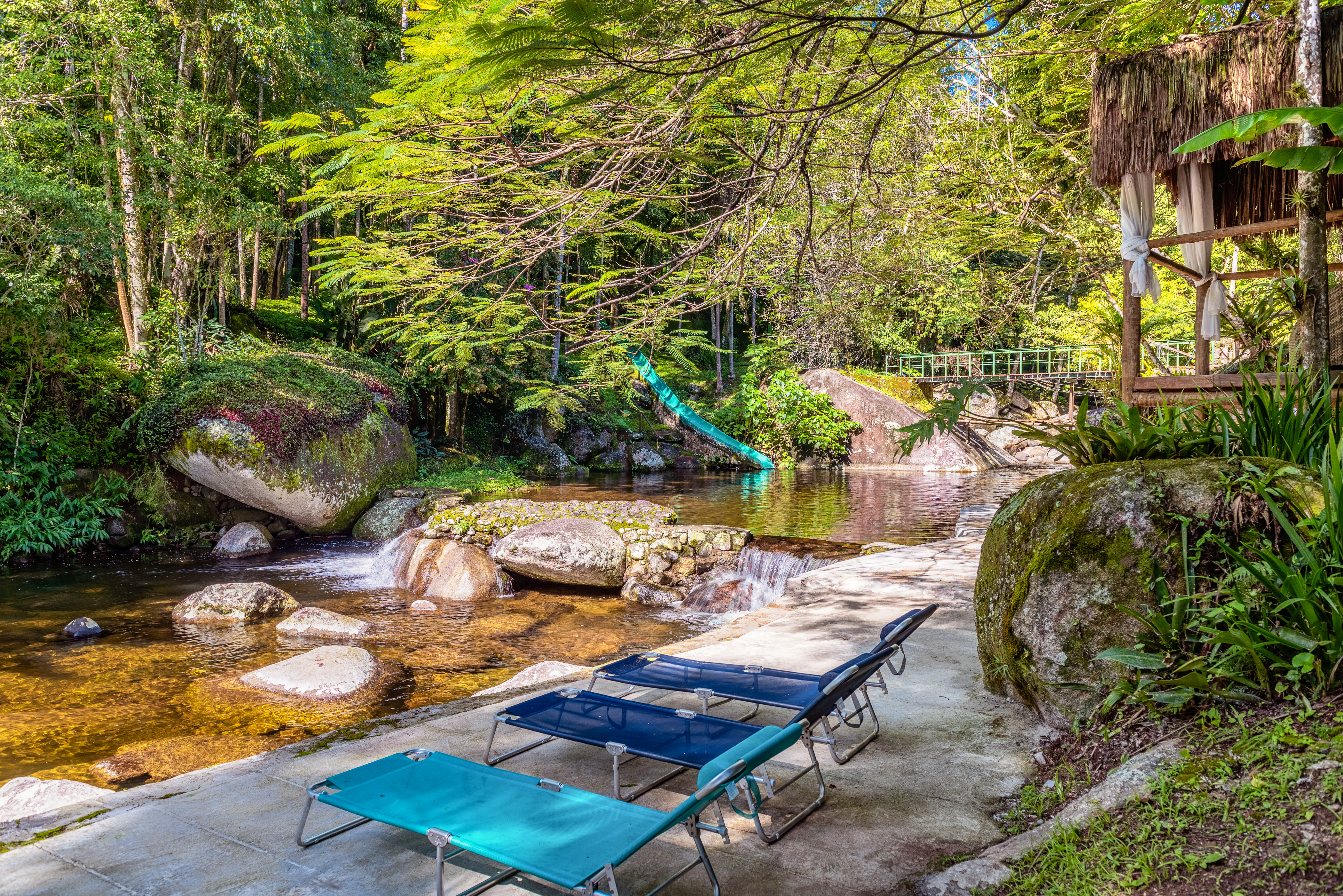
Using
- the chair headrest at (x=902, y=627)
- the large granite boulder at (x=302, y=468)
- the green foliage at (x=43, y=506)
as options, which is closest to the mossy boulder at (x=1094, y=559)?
the chair headrest at (x=902, y=627)

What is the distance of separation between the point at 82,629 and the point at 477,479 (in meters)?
8.04

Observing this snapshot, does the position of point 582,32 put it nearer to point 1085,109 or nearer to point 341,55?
point 1085,109

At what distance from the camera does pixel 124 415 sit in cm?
1220

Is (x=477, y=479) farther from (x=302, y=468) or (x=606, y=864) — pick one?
(x=606, y=864)

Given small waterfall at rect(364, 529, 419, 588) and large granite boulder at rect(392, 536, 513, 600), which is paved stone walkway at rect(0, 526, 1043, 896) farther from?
small waterfall at rect(364, 529, 419, 588)

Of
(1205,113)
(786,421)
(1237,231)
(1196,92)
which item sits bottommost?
(786,421)

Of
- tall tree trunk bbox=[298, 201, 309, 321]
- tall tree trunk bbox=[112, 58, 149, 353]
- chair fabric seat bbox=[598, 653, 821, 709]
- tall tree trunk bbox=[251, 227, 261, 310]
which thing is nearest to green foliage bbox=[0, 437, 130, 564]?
tall tree trunk bbox=[112, 58, 149, 353]

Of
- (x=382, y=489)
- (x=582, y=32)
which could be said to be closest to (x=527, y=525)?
(x=382, y=489)

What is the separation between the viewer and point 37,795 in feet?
13.0

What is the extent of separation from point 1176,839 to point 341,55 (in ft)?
57.3

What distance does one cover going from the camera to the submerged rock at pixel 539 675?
15.6ft

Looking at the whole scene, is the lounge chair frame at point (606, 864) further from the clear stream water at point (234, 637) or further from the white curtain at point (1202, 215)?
the white curtain at point (1202, 215)

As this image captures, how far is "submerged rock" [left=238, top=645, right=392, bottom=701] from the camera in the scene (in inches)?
234

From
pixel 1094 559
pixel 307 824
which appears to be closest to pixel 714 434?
pixel 1094 559
